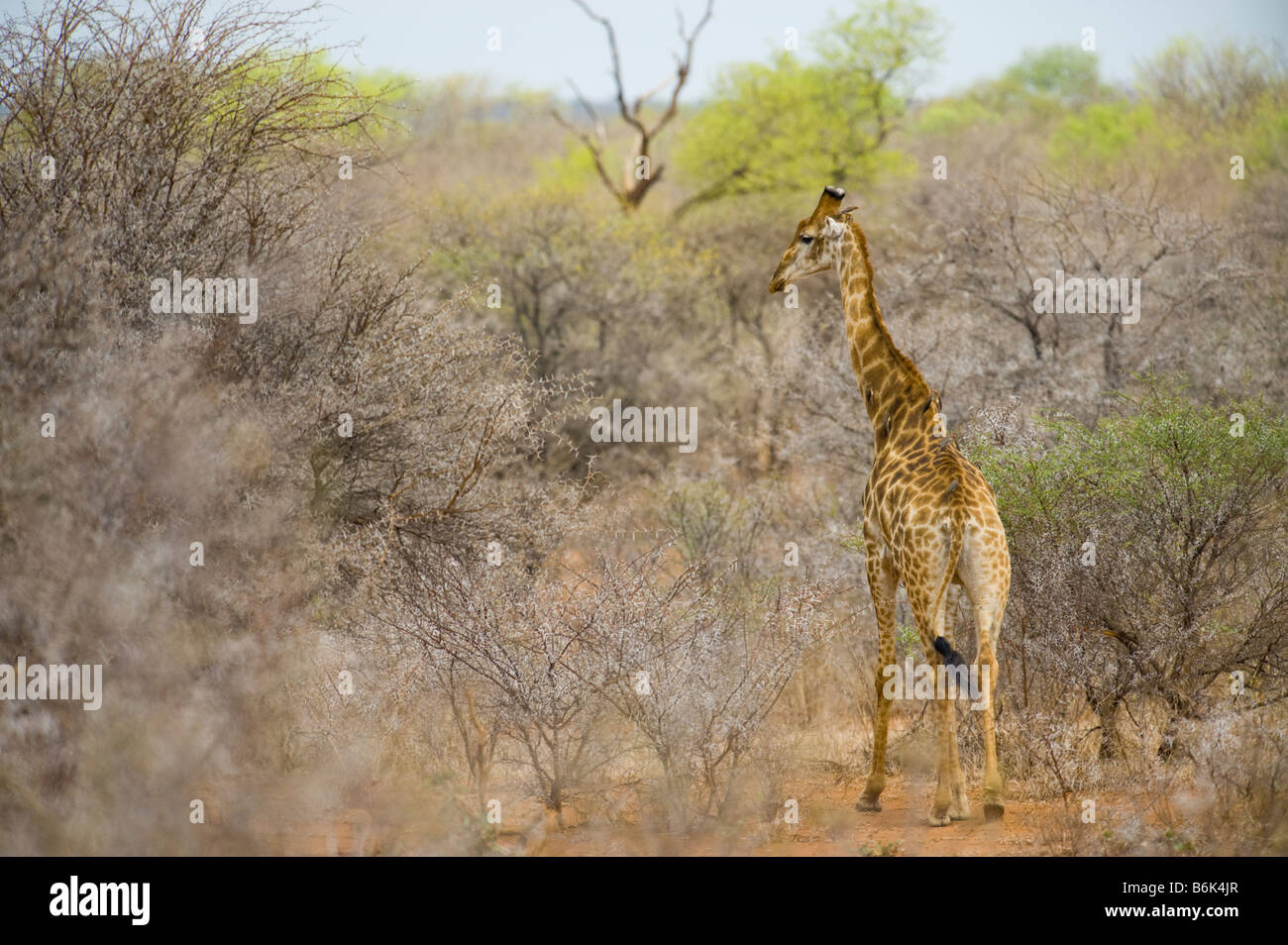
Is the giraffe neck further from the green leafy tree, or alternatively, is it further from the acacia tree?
the green leafy tree

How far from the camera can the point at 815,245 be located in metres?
6.41

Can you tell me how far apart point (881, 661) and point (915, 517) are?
80 centimetres

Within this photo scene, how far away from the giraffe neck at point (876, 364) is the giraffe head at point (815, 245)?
7 centimetres

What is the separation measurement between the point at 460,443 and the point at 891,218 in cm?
1250

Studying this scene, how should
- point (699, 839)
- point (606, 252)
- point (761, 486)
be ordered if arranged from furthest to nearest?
point (606, 252) → point (761, 486) → point (699, 839)

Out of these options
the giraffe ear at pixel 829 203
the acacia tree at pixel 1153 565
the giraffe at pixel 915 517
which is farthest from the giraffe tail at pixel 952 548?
the giraffe ear at pixel 829 203

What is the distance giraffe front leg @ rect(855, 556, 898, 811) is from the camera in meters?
A: 5.96

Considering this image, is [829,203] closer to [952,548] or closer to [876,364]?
[876,364]

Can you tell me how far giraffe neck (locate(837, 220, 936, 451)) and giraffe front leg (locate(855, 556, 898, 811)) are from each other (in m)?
0.63

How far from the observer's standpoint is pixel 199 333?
21.4 ft

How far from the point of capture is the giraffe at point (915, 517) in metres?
5.45

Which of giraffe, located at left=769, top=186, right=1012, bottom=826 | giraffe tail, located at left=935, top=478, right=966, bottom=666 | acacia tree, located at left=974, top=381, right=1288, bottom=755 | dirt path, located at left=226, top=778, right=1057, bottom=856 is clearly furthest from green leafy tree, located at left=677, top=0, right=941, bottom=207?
dirt path, located at left=226, top=778, right=1057, bottom=856

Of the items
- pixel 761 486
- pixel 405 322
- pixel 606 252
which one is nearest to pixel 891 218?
pixel 606 252
